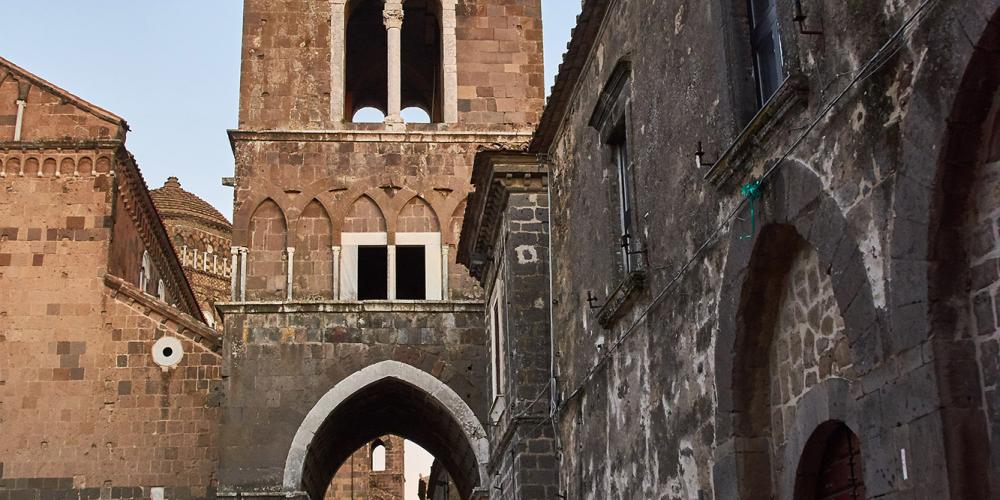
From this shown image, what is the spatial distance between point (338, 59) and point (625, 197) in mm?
11424

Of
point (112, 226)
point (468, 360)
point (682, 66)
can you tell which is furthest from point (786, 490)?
point (112, 226)

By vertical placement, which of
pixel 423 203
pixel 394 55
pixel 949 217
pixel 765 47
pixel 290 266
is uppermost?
pixel 394 55

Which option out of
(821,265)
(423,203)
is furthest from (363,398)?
(821,265)

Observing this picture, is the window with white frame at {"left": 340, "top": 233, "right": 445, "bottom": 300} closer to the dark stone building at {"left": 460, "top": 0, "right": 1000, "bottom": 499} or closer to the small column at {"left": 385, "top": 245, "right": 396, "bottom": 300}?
the small column at {"left": 385, "top": 245, "right": 396, "bottom": 300}

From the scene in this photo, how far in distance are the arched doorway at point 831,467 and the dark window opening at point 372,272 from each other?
1415 cm

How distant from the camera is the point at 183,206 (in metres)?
36.6

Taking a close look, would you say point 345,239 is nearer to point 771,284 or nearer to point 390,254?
point 390,254

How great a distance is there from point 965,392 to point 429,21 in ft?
61.3

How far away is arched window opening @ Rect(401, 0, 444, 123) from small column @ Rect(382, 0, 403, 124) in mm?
782

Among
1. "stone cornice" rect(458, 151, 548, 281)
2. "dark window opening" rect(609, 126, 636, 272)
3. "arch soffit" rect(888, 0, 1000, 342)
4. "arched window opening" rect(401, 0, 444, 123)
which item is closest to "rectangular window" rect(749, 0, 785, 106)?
"arch soffit" rect(888, 0, 1000, 342)

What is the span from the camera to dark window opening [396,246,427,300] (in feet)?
70.1

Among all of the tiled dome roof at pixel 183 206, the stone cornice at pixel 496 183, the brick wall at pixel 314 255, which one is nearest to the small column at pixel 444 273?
the brick wall at pixel 314 255

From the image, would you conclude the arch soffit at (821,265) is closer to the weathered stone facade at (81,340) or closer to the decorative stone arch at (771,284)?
the decorative stone arch at (771,284)

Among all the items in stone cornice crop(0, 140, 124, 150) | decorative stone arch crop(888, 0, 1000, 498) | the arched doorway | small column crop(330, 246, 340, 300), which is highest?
stone cornice crop(0, 140, 124, 150)
